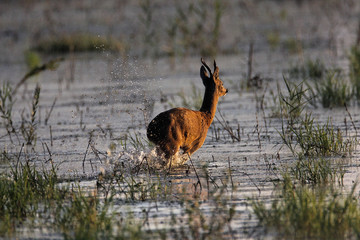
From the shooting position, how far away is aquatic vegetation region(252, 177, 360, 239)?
465 cm

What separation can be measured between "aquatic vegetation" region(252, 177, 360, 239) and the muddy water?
0.17 m

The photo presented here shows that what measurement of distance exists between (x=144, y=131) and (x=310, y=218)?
4840 millimetres

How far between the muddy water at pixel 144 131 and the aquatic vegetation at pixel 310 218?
0.55 ft

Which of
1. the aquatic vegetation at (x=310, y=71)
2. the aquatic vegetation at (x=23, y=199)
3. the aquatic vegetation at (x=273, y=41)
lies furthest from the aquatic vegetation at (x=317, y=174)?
the aquatic vegetation at (x=273, y=41)

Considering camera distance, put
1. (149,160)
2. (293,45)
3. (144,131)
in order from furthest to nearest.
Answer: (293,45)
(144,131)
(149,160)

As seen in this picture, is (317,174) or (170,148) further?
(170,148)

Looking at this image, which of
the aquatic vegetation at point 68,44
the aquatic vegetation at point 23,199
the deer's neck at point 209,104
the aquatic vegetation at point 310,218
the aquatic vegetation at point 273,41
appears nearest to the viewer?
the aquatic vegetation at point 310,218

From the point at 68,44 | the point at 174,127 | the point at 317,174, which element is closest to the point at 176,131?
the point at 174,127

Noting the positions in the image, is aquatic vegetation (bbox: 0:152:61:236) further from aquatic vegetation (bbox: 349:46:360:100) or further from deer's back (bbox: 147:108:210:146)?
aquatic vegetation (bbox: 349:46:360:100)

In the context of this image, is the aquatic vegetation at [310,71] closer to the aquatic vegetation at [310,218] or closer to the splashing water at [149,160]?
the splashing water at [149,160]

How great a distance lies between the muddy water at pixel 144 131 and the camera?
246 inches

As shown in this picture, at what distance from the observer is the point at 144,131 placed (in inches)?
369

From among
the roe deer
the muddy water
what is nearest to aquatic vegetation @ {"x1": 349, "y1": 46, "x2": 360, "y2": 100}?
the muddy water

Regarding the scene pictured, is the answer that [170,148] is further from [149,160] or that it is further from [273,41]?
[273,41]
